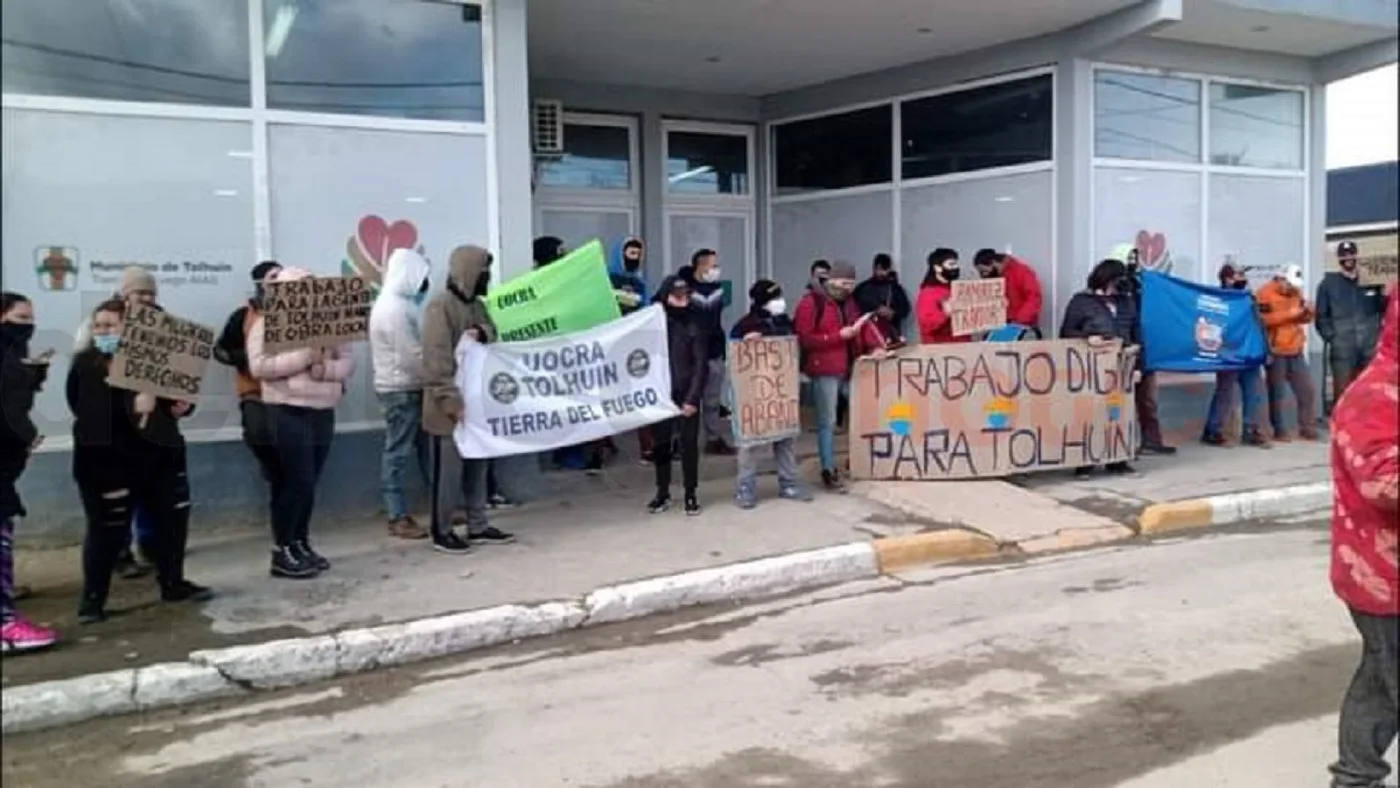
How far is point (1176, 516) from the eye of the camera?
905cm

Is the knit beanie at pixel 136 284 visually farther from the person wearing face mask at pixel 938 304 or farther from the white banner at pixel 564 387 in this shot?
the person wearing face mask at pixel 938 304

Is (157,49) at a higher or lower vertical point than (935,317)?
higher

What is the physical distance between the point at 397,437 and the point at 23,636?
2792mm

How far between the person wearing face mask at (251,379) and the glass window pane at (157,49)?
167 centimetres

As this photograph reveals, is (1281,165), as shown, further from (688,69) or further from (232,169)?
(232,169)

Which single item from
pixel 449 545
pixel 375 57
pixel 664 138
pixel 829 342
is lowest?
pixel 449 545

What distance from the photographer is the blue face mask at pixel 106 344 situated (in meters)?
6.28

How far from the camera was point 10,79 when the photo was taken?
181 cm

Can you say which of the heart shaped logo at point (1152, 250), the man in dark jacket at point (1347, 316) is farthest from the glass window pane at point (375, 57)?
the man in dark jacket at point (1347, 316)

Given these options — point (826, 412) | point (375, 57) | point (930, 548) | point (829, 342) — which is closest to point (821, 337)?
point (829, 342)

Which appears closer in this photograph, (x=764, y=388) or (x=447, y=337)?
(x=447, y=337)

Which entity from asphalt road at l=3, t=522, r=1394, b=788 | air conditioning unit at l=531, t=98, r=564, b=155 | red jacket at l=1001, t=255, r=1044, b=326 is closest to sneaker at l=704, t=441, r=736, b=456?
red jacket at l=1001, t=255, r=1044, b=326

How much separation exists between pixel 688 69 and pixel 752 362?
5.11 m

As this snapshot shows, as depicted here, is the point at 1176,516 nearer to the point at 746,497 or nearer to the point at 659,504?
the point at 746,497
